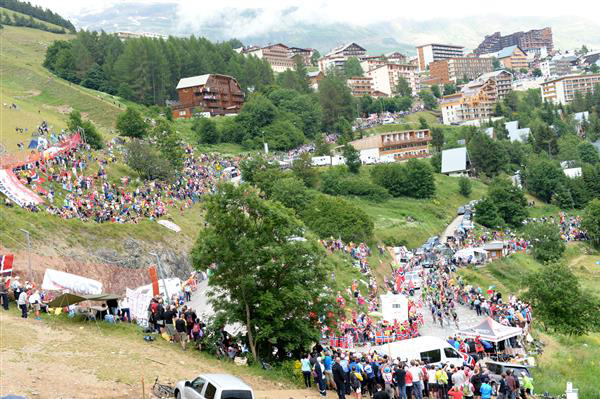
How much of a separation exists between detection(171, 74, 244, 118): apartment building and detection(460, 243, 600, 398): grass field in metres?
72.6

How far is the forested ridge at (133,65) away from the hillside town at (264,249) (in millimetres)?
414

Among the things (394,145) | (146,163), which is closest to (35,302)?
(146,163)

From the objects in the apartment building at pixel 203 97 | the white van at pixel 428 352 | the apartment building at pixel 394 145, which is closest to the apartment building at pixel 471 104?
the apartment building at pixel 394 145

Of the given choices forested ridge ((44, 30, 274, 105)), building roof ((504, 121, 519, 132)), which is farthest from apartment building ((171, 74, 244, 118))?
building roof ((504, 121, 519, 132))

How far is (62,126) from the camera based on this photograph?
278 ft

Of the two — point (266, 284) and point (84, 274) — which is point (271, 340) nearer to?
point (266, 284)

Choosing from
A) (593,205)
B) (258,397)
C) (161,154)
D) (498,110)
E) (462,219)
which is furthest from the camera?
(498,110)

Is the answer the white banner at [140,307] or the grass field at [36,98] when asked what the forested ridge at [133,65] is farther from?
the white banner at [140,307]

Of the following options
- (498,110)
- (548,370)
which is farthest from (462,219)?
(498,110)

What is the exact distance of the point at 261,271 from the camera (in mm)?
25484

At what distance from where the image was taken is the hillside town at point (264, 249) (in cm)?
2277

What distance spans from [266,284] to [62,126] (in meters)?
66.7

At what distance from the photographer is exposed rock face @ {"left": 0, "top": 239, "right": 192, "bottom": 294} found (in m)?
34.6

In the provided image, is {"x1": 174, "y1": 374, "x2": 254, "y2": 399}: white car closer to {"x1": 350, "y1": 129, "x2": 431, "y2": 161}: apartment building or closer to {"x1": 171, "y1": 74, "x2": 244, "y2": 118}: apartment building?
{"x1": 350, "y1": 129, "x2": 431, "y2": 161}: apartment building
